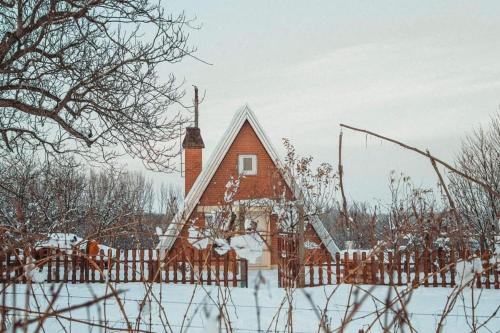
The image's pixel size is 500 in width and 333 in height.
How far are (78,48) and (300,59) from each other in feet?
15.4

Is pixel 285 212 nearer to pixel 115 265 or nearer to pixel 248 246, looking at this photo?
pixel 115 265

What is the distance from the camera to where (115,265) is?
13445 mm

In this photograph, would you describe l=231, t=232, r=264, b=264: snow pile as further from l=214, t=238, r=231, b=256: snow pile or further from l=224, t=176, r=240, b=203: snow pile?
l=224, t=176, r=240, b=203: snow pile

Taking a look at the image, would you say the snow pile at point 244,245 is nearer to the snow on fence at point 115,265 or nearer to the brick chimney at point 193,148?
the snow on fence at point 115,265

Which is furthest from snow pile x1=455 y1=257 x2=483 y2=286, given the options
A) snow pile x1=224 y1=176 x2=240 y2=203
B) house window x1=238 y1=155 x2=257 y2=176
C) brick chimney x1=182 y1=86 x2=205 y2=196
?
brick chimney x1=182 y1=86 x2=205 y2=196

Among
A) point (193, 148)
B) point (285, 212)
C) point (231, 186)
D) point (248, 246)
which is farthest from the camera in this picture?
point (193, 148)

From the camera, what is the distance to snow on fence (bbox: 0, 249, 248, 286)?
1.12m

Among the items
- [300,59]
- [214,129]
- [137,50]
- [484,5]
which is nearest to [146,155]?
[137,50]

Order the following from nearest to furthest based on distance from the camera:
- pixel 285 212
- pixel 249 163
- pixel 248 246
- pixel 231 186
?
pixel 248 246 < pixel 285 212 < pixel 231 186 < pixel 249 163

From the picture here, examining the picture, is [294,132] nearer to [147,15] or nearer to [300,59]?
[300,59]

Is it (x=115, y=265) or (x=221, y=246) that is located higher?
(x=221, y=246)

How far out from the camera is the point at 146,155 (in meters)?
10.3

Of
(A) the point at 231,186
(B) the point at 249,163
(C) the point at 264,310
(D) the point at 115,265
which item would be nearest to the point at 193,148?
(B) the point at 249,163

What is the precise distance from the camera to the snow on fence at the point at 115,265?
1125 millimetres
